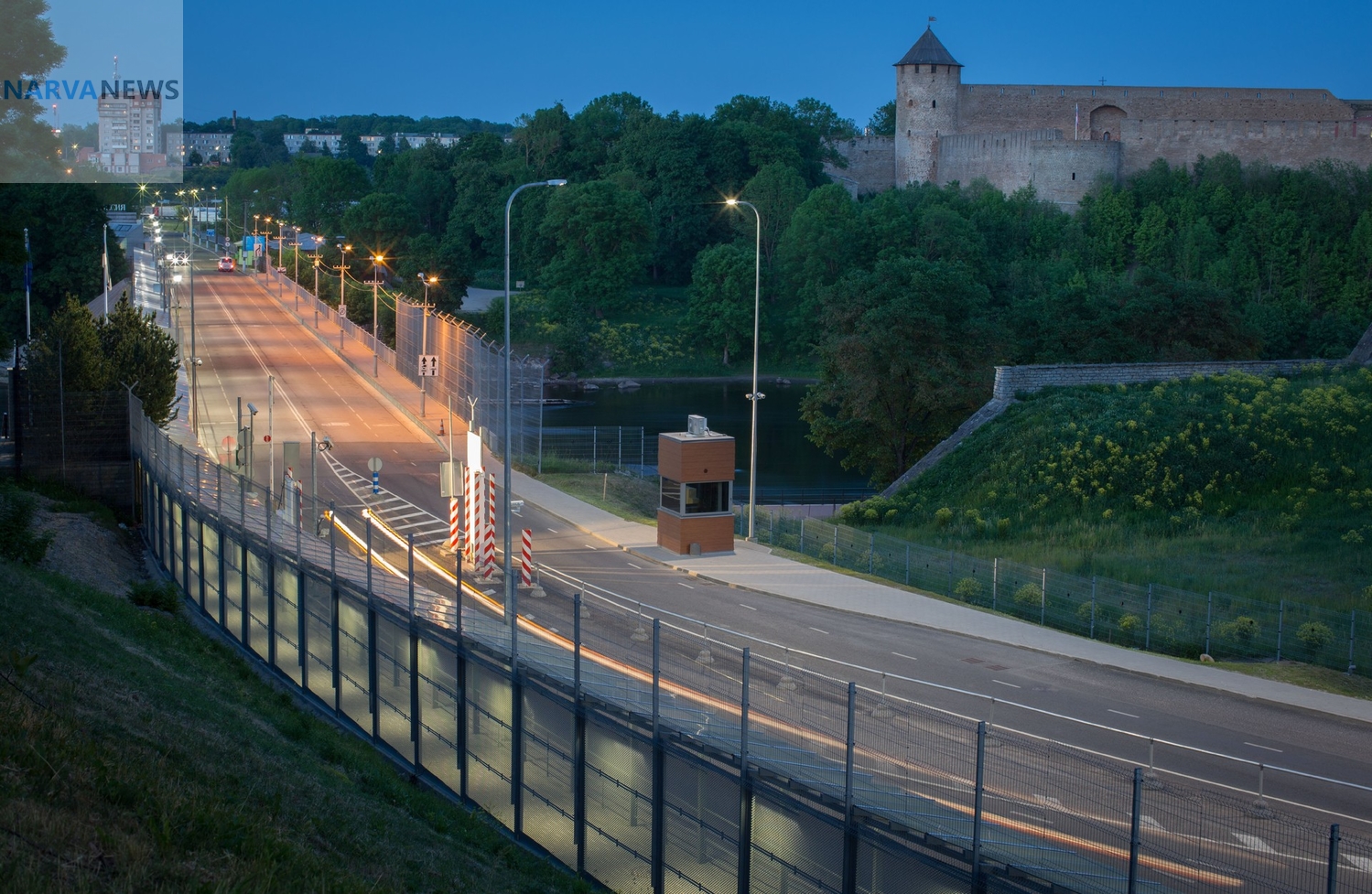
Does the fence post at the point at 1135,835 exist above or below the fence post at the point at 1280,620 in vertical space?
above

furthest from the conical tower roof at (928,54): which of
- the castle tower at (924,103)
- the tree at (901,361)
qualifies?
the tree at (901,361)

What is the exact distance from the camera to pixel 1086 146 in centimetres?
9600

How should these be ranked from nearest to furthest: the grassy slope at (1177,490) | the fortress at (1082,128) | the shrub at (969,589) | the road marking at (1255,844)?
the road marking at (1255,844) < the shrub at (969,589) < the grassy slope at (1177,490) < the fortress at (1082,128)

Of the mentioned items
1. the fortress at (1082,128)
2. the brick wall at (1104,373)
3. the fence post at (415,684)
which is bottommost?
the fence post at (415,684)

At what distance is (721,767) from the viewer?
426 inches

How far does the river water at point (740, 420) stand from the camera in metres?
54.7

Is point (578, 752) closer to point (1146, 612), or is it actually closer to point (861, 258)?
point (1146, 612)

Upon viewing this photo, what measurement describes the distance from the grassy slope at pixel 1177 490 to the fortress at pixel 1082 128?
55554 mm

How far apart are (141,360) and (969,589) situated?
77.8 feet

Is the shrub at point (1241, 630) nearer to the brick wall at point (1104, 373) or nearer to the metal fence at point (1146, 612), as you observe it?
the metal fence at point (1146, 612)

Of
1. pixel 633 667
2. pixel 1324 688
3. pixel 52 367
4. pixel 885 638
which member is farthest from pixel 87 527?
pixel 1324 688

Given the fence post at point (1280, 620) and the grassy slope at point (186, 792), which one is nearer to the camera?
the grassy slope at point (186, 792)

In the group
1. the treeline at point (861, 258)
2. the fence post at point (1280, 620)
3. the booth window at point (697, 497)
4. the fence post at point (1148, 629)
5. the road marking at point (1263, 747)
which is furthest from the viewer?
the treeline at point (861, 258)

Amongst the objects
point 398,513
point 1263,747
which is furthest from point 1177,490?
point 398,513
